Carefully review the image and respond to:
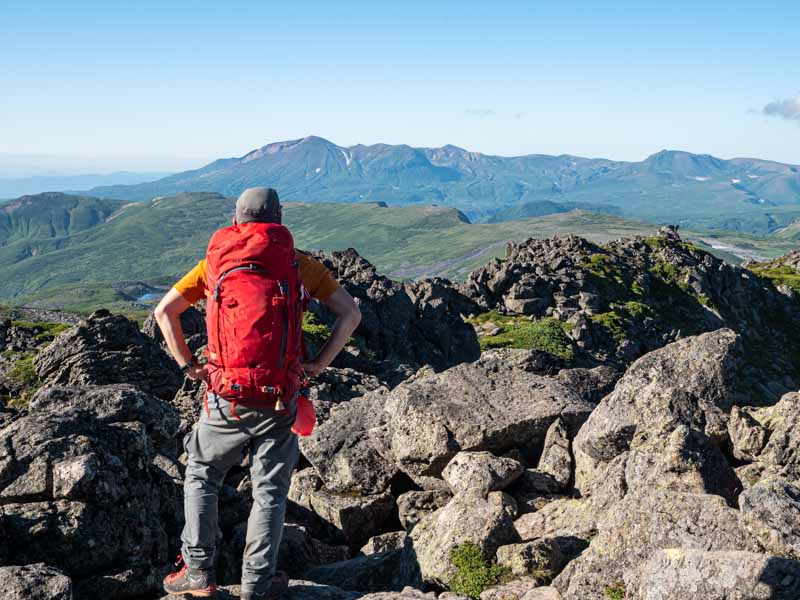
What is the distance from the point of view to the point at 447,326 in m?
80.8

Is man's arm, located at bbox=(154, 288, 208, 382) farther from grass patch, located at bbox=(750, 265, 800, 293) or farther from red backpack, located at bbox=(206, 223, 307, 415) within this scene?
grass patch, located at bbox=(750, 265, 800, 293)

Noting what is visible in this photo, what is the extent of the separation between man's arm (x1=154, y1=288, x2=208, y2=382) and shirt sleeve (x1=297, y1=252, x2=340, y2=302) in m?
1.93

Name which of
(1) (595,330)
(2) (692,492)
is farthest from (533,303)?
(2) (692,492)

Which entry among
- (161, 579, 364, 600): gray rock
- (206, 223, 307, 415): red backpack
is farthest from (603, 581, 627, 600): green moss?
(206, 223, 307, 415): red backpack

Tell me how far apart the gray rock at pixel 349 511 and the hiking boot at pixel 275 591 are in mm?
4761

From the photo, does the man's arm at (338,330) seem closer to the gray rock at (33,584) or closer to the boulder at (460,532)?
the boulder at (460,532)

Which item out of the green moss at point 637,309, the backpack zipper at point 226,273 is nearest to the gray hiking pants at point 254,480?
the backpack zipper at point 226,273

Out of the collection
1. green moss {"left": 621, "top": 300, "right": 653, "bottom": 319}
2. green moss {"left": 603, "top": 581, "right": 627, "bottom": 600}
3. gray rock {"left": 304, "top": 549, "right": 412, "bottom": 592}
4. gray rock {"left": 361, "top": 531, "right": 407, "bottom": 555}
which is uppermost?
green moss {"left": 603, "top": 581, "right": 627, "bottom": 600}

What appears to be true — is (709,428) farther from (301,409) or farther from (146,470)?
(146,470)

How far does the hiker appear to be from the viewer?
9477mm

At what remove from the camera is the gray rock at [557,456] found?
15.7 metres

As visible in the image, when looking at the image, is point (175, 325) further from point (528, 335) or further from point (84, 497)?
point (528, 335)

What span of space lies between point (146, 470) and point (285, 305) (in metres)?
5.75

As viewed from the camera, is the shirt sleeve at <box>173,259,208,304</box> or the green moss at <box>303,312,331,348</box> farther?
the green moss at <box>303,312,331,348</box>
